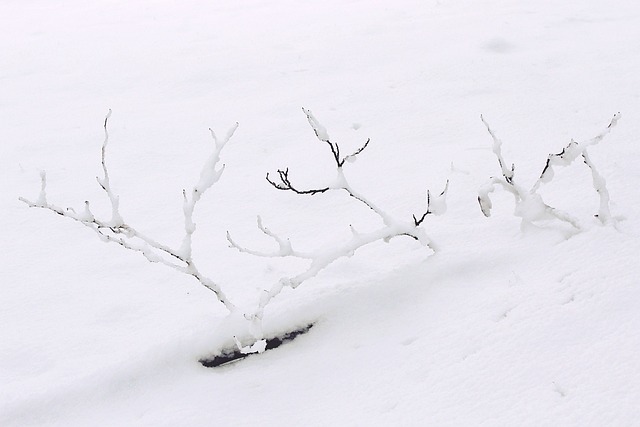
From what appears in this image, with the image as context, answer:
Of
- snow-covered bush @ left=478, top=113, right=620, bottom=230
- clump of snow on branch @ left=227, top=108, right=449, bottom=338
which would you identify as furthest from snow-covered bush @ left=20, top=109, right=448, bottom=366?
snow-covered bush @ left=478, top=113, right=620, bottom=230

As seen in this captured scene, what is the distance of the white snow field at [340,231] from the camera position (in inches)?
84.7

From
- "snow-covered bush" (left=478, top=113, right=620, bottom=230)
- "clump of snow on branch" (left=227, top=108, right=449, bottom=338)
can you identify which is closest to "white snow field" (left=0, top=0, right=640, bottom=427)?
"snow-covered bush" (left=478, top=113, right=620, bottom=230)

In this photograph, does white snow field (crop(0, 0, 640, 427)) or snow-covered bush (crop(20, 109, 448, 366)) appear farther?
snow-covered bush (crop(20, 109, 448, 366))

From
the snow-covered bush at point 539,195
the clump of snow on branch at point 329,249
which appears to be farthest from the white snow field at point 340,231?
the clump of snow on branch at point 329,249

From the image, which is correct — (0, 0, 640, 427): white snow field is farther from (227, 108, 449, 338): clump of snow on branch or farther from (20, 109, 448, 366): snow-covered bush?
(227, 108, 449, 338): clump of snow on branch

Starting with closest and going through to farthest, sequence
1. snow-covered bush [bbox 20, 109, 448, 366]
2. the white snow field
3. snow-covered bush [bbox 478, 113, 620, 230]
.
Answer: the white snow field
snow-covered bush [bbox 20, 109, 448, 366]
snow-covered bush [bbox 478, 113, 620, 230]

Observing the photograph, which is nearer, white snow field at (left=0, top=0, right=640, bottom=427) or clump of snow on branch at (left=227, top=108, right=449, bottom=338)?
white snow field at (left=0, top=0, right=640, bottom=427)

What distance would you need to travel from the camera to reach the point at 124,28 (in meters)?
7.00

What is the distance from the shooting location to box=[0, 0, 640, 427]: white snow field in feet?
7.06

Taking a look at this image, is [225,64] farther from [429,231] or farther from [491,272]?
[491,272]

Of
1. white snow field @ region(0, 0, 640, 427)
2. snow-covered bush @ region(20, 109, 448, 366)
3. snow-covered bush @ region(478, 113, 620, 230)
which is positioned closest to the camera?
white snow field @ region(0, 0, 640, 427)

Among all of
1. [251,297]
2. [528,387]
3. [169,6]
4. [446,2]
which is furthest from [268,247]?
[169,6]

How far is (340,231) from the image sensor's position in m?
3.14

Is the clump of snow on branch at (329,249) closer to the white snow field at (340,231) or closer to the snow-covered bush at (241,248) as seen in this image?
the snow-covered bush at (241,248)
